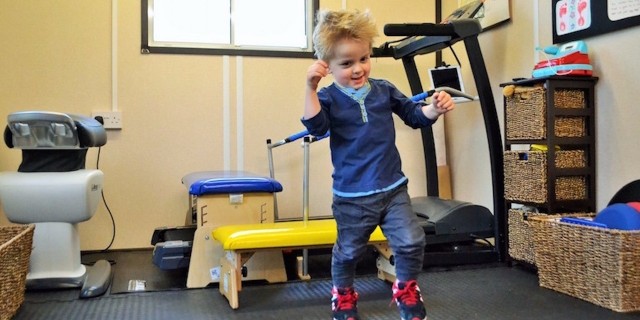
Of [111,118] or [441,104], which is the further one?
[111,118]

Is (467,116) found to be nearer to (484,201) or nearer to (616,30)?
(484,201)

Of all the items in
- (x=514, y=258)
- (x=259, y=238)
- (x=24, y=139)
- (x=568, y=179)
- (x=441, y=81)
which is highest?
(x=441, y=81)

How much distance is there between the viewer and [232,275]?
2.29 metres

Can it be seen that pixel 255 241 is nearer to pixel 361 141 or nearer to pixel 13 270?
pixel 361 141

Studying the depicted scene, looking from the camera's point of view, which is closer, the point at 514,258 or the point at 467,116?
the point at 514,258

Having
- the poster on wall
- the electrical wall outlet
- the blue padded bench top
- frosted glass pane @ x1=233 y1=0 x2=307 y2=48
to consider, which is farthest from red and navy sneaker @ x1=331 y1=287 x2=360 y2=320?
frosted glass pane @ x1=233 y1=0 x2=307 y2=48

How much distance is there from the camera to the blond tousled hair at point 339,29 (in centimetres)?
167

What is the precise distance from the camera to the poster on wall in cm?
252

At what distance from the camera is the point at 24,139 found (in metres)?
2.57

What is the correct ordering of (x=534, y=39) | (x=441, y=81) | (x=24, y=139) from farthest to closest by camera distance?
(x=441, y=81)
(x=534, y=39)
(x=24, y=139)

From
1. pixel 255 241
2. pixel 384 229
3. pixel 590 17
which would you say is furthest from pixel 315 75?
pixel 590 17

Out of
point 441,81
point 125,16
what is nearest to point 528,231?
point 441,81

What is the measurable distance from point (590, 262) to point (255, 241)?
1.43 m

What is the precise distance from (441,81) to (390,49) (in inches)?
15.7
